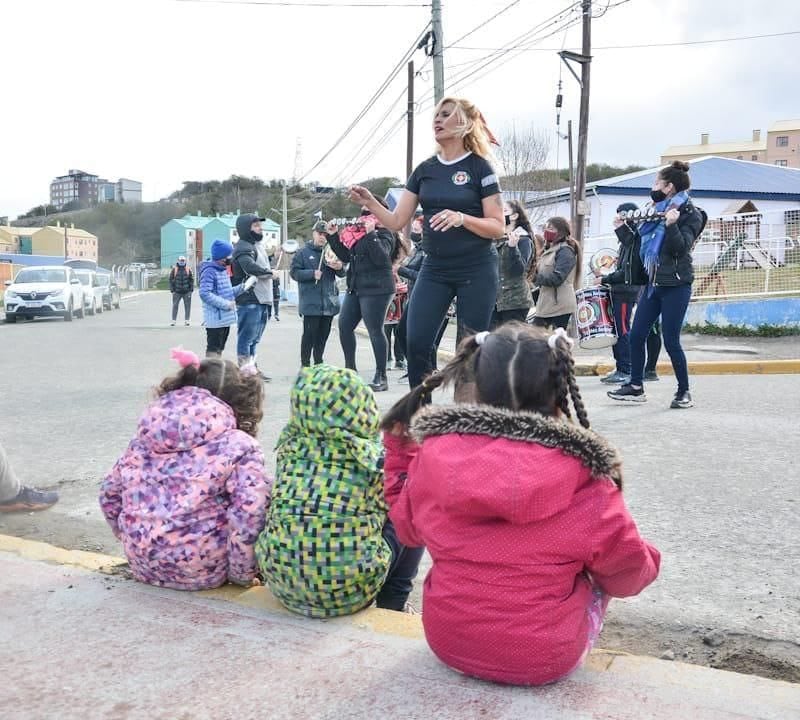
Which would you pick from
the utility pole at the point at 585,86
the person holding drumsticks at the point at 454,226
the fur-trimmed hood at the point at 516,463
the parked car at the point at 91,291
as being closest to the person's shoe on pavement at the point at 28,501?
the person holding drumsticks at the point at 454,226

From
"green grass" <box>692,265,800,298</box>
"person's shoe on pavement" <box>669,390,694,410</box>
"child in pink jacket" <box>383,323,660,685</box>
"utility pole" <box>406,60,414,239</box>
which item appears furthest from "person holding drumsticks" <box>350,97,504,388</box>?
"utility pole" <box>406,60,414,239</box>

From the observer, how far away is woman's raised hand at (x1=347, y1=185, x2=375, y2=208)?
4.86 meters

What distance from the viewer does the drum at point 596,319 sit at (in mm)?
8617

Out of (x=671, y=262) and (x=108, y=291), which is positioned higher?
(x=671, y=262)

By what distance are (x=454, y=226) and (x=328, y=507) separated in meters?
2.37

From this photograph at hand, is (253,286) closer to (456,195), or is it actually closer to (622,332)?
(622,332)

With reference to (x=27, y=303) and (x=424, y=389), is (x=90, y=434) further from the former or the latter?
(x=27, y=303)

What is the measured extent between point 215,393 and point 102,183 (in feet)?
566

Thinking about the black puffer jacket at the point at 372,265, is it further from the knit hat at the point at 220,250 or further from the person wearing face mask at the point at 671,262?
the person wearing face mask at the point at 671,262

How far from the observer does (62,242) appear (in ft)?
391

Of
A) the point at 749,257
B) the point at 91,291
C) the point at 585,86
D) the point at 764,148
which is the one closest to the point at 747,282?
the point at 749,257

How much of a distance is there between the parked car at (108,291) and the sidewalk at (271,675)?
28685 millimetres

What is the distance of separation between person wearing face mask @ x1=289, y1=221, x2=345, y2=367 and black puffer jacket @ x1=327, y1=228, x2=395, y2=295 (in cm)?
40

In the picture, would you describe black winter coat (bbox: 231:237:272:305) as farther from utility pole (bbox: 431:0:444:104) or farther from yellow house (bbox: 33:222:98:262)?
yellow house (bbox: 33:222:98:262)
